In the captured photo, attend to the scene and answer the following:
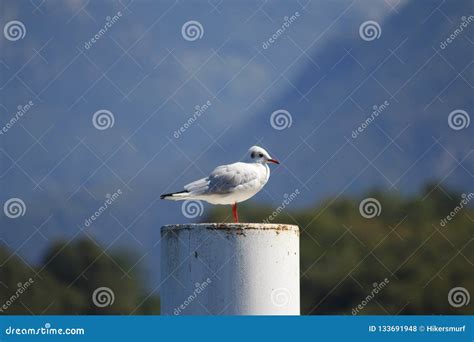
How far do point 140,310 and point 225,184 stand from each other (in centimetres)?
1747

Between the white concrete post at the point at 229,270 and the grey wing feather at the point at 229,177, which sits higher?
the grey wing feather at the point at 229,177

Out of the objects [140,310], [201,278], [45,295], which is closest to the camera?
[201,278]

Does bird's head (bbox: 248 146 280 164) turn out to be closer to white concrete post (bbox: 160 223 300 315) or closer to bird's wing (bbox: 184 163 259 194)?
bird's wing (bbox: 184 163 259 194)

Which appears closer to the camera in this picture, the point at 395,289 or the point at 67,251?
the point at 67,251

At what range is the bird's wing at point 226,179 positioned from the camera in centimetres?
1515

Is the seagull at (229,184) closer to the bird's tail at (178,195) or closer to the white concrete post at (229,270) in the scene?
the bird's tail at (178,195)

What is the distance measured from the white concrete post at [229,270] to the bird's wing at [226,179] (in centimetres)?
200

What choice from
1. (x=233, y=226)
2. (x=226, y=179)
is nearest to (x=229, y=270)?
(x=233, y=226)

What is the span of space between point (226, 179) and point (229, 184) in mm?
95

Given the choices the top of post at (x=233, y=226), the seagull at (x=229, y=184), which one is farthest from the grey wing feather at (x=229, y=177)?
the top of post at (x=233, y=226)

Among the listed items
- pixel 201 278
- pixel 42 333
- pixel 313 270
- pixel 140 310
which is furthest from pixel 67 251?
Answer: pixel 201 278

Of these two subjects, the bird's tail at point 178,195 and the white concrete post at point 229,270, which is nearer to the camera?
the white concrete post at point 229,270

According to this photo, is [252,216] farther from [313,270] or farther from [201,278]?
[201,278]

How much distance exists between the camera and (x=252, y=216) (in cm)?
3362
